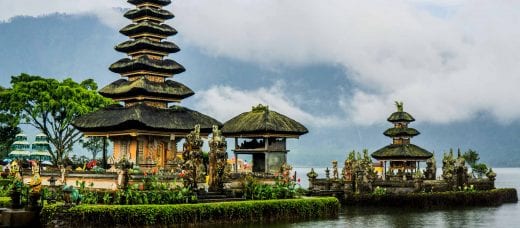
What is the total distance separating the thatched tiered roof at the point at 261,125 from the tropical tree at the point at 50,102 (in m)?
17.0

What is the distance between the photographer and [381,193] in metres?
52.5

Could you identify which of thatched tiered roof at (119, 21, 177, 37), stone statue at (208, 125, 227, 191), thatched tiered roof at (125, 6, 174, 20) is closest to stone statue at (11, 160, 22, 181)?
stone statue at (208, 125, 227, 191)

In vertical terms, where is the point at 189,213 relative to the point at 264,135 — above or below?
below

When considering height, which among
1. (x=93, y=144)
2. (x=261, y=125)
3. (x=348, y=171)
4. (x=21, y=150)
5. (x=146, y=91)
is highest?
(x=146, y=91)

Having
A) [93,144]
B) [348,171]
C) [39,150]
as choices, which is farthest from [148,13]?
[93,144]

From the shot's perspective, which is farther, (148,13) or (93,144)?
(93,144)

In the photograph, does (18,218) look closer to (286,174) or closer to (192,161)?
(192,161)

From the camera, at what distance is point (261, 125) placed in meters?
49.3

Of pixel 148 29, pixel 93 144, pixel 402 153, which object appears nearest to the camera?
pixel 148 29

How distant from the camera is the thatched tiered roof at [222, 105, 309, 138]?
49.2 m

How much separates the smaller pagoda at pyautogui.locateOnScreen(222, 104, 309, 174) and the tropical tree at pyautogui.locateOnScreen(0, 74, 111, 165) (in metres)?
17.3

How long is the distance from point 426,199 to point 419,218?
9.57m

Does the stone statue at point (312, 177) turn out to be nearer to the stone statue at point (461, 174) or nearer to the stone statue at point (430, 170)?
the stone statue at point (461, 174)

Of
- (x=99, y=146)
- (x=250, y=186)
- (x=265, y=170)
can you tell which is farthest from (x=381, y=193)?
(x=99, y=146)
